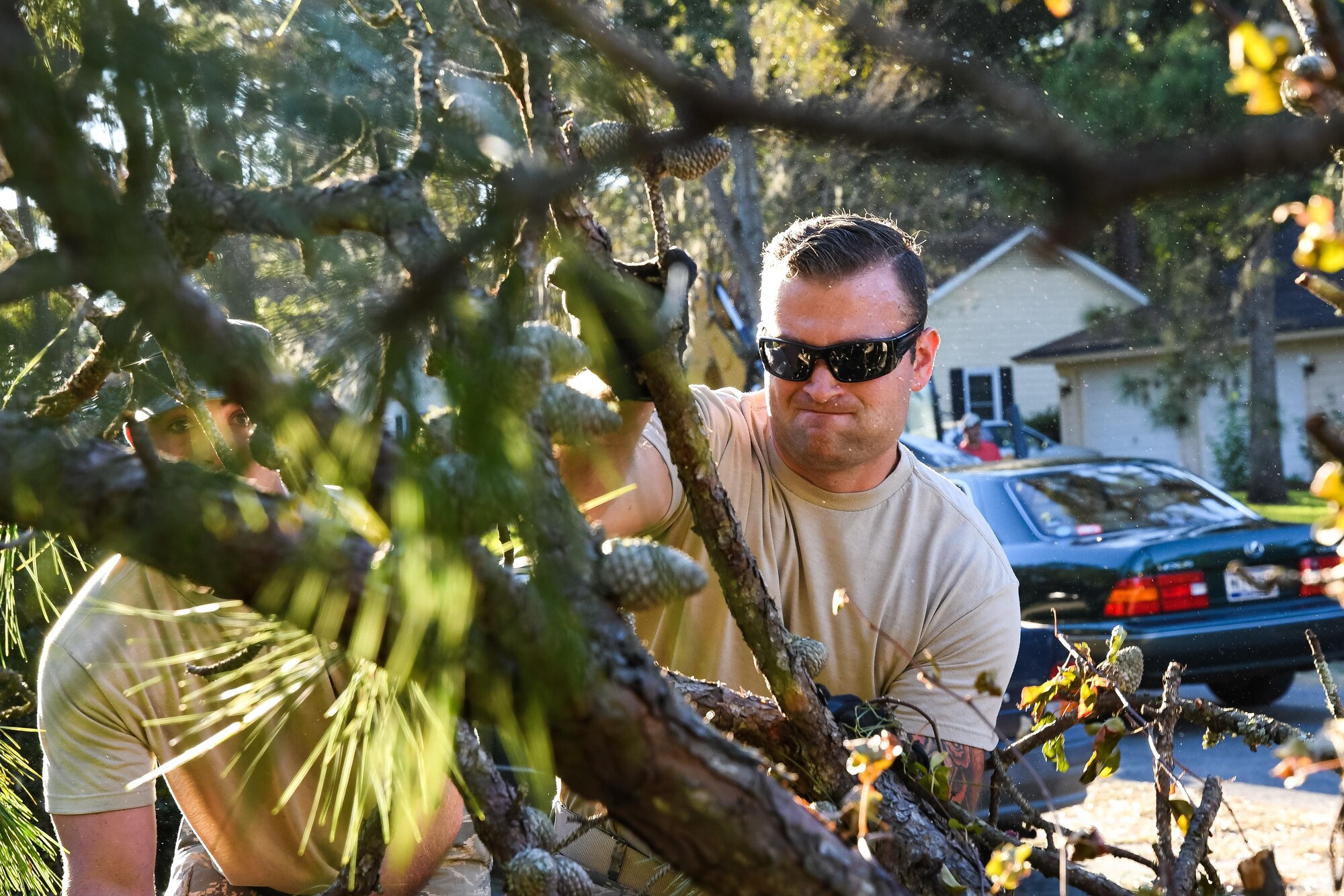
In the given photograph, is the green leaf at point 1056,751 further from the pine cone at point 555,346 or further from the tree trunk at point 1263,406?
the tree trunk at point 1263,406

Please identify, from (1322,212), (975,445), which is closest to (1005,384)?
(975,445)

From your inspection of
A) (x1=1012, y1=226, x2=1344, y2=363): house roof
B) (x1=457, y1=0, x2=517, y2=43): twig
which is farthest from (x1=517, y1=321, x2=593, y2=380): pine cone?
(x1=1012, y1=226, x2=1344, y2=363): house roof

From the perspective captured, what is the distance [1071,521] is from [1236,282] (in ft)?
42.7

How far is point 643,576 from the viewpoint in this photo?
93 cm

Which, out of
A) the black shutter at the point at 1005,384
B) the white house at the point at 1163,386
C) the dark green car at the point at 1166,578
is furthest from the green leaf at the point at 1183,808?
the black shutter at the point at 1005,384

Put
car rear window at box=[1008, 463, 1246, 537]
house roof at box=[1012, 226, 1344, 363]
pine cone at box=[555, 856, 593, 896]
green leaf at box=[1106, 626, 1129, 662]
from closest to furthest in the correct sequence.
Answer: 1. pine cone at box=[555, 856, 593, 896]
2. green leaf at box=[1106, 626, 1129, 662]
3. car rear window at box=[1008, 463, 1246, 537]
4. house roof at box=[1012, 226, 1344, 363]

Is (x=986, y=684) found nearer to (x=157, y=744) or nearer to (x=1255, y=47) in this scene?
(x=1255, y=47)

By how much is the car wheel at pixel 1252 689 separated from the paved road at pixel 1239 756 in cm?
8

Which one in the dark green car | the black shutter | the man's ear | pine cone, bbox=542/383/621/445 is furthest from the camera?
the black shutter

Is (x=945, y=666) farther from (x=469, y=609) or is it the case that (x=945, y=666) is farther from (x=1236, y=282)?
(x=1236, y=282)

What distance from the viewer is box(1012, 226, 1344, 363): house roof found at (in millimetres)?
18281

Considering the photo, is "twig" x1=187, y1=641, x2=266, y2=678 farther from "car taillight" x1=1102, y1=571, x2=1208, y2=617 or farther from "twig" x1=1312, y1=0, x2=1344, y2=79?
"car taillight" x1=1102, y1=571, x2=1208, y2=617

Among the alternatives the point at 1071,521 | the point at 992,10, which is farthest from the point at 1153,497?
the point at 992,10

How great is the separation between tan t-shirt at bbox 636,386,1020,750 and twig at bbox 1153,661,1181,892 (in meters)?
0.73
